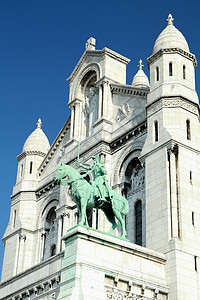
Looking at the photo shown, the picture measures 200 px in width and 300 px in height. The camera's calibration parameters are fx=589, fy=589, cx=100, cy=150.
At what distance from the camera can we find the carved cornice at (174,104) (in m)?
37.8

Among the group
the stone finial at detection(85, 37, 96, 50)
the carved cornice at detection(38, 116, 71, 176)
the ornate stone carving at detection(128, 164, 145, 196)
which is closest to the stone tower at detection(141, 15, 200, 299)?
the ornate stone carving at detection(128, 164, 145, 196)

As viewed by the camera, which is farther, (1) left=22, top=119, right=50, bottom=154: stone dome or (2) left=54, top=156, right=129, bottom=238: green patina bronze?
(1) left=22, top=119, right=50, bottom=154: stone dome

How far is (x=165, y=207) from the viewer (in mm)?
34719

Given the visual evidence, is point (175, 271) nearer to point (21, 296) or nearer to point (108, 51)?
point (21, 296)

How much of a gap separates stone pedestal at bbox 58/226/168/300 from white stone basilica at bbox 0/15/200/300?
0.06 meters

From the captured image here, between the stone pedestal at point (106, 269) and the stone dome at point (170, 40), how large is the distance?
14759 mm

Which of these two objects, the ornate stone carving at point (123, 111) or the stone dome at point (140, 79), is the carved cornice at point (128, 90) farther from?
the stone dome at point (140, 79)

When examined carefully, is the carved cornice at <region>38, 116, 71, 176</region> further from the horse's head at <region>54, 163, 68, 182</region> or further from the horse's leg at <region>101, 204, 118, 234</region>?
the horse's leg at <region>101, 204, 118, 234</region>

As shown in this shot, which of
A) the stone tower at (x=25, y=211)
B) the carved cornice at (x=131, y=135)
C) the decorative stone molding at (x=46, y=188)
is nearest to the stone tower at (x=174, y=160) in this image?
the carved cornice at (x=131, y=135)

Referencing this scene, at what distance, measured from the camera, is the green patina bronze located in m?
32.4

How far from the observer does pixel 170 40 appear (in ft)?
132

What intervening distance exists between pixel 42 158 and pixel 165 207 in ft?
68.2

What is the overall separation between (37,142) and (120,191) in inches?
575

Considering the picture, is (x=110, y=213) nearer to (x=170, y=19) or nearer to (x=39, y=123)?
(x=170, y=19)
